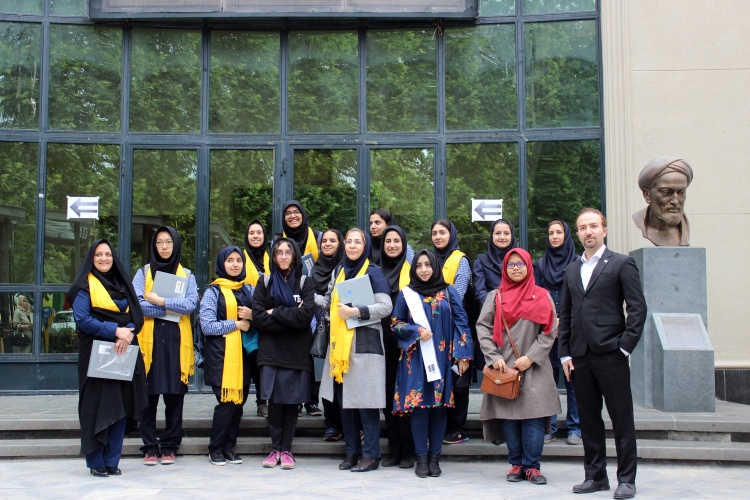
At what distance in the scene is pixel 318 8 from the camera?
1056 centimetres

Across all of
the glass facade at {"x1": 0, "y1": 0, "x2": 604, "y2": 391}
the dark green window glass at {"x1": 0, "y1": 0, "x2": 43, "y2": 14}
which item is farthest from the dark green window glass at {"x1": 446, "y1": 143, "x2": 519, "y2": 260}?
the dark green window glass at {"x1": 0, "y1": 0, "x2": 43, "y2": 14}

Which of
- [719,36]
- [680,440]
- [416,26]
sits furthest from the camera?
[416,26]

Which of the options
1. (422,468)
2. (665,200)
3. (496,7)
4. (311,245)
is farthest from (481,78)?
(422,468)

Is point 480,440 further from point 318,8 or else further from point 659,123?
point 318,8

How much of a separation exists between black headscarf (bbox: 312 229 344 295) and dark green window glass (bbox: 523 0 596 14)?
4.81 meters

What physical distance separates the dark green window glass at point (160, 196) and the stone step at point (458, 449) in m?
3.41

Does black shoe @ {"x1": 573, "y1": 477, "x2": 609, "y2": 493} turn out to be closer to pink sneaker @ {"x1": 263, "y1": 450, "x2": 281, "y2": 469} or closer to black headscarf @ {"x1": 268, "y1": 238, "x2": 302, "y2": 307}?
pink sneaker @ {"x1": 263, "y1": 450, "x2": 281, "y2": 469}

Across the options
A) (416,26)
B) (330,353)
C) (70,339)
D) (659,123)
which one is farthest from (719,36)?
(70,339)

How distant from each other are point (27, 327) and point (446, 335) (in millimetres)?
6058

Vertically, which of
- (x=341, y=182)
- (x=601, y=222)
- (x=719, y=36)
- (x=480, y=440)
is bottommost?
(x=480, y=440)

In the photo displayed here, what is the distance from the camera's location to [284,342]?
23.0 feet

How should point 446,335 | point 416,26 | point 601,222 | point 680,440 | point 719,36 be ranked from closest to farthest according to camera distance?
point 601,222, point 446,335, point 680,440, point 719,36, point 416,26

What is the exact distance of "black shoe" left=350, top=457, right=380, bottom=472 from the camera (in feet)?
22.4

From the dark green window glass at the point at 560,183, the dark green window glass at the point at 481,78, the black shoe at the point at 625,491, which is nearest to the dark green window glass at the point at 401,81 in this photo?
the dark green window glass at the point at 481,78
